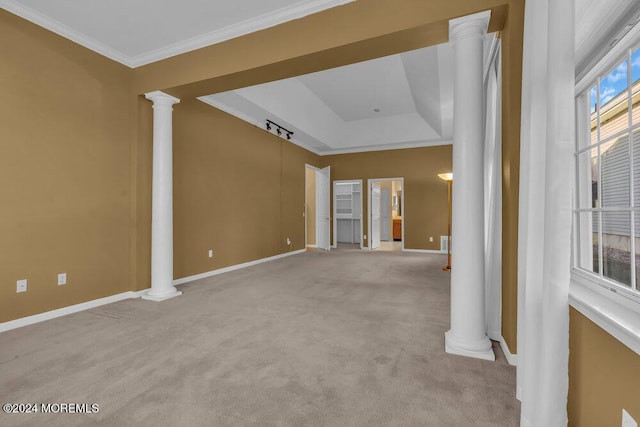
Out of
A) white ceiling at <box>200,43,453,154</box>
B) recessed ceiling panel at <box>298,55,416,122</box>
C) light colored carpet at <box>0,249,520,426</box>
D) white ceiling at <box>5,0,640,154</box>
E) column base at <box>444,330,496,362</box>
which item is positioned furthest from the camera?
recessed ceiling panel at <box>298,55,416,122</box>

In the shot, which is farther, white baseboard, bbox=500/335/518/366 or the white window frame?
white baseboard, bbox=500/335/518/366

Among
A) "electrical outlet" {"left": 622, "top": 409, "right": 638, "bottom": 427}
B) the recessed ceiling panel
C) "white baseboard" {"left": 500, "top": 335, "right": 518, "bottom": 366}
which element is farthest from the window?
the recessed ceiling panel

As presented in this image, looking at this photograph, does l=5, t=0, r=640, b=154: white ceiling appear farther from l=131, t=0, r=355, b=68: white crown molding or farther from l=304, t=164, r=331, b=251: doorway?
l=304, t=164, r=331, b=251: doorway

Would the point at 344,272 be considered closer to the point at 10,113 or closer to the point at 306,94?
the point at 306,94

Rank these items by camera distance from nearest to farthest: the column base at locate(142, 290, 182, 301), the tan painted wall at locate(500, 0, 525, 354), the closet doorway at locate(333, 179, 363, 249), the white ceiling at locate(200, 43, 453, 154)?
the tan painted wall at locate(500, 0, 525, 354), the column base at locate(142, 290, 182, 301), the white ceiling at locate(200, 43, 453, 154), the closet doorway at locate(333, 179, 363, 249)

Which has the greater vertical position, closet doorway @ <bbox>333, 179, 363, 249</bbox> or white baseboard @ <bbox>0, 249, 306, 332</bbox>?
closet doorway @ <bbox>333, 179, 363, 249</bbox>

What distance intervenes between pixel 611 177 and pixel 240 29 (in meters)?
3.24

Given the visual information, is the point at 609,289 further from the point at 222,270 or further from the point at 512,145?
the point at 222,270

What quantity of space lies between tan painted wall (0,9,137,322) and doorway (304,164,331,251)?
16.2ft

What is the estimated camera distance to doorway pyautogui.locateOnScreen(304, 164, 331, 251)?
8.38 metres

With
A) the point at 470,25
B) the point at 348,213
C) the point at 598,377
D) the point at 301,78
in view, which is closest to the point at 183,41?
the point at 301,78

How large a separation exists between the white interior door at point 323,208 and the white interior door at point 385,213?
2911mm

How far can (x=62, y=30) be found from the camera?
3.07 metres

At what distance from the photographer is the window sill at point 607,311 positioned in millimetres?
888
